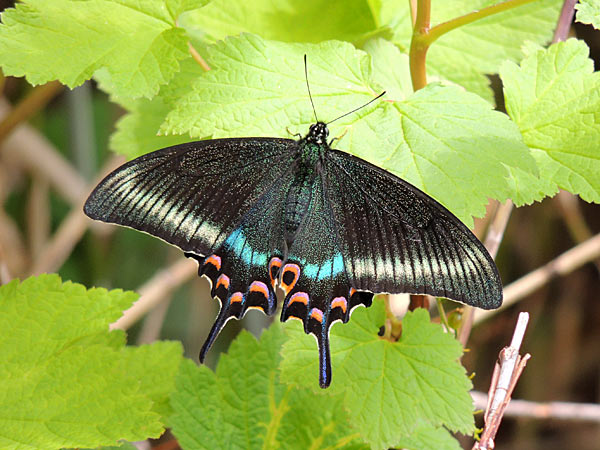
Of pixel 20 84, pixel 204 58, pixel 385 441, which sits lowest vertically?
→ pixel 385 441

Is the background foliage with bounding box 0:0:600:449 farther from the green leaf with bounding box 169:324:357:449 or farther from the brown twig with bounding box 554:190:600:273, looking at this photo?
the brown twig with bounding box 554:190:600:273

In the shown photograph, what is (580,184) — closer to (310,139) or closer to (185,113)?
(310,139)

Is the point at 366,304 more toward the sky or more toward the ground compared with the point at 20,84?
more toward the ground

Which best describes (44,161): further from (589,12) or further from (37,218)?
(589,12)

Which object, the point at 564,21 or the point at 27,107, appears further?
the point at 27,107

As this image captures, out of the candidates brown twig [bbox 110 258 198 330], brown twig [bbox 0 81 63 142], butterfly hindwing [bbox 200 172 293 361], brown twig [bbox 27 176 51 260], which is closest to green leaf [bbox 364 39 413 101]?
butterfly hindwing [bbox 200 172 293 361]

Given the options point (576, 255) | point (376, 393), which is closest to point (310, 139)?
point (376, 393)

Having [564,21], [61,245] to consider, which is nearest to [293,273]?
[564,21]
